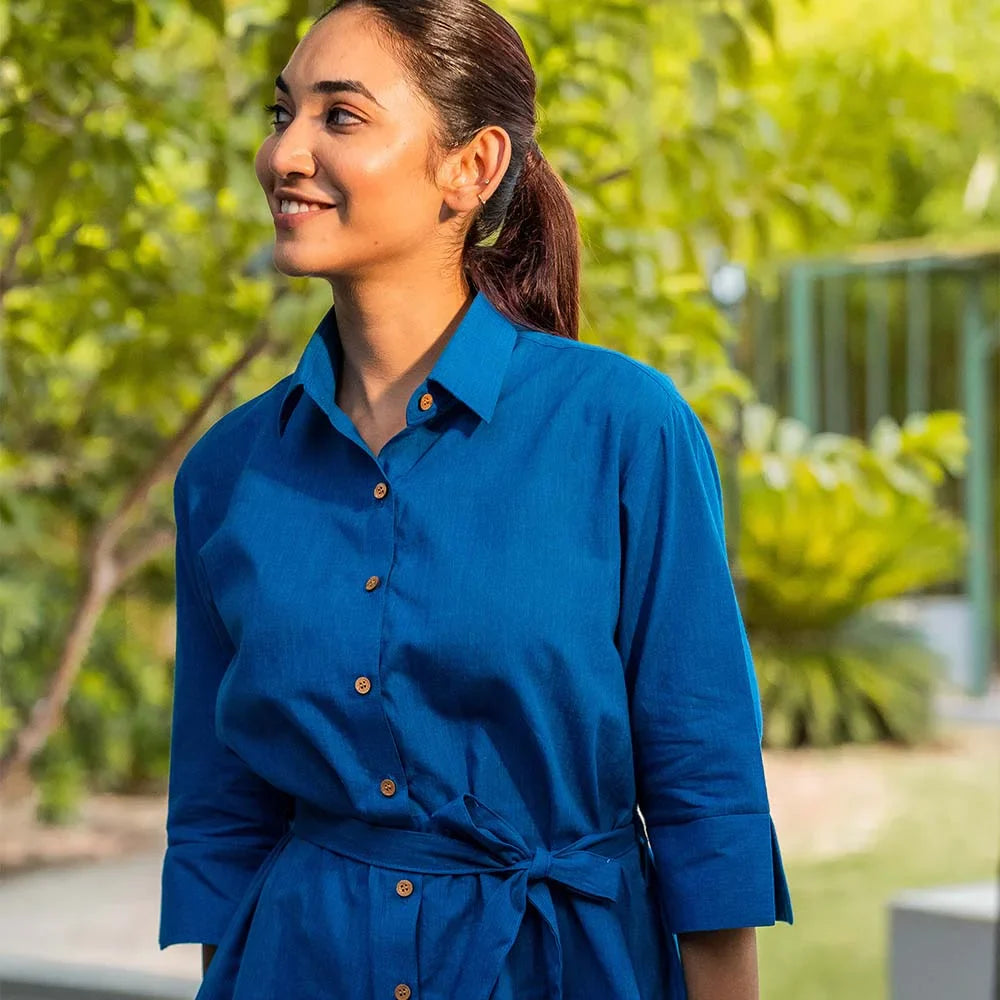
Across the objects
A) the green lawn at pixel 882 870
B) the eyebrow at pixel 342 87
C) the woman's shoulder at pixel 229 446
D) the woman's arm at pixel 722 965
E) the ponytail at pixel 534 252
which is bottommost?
the green lawn at pixel 882 870

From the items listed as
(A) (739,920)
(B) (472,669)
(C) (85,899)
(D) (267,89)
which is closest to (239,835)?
(B) (472,669)

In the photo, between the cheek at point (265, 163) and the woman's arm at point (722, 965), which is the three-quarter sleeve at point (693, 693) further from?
the cheek at point (265, 163)

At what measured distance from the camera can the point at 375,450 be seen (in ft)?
4.77

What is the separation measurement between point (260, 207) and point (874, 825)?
17.9 feet

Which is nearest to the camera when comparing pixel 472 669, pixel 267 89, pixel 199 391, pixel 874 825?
pixel 472 669

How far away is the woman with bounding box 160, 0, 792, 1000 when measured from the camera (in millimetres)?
1344

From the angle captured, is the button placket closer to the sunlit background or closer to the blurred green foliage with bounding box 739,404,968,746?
the sunlit background

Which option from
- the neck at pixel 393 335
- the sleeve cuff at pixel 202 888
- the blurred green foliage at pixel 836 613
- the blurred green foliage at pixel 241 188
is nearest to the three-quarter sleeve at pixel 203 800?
the sleeve cuff at pixel 202 888

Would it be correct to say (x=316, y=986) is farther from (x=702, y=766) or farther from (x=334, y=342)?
(x=334, y=342)

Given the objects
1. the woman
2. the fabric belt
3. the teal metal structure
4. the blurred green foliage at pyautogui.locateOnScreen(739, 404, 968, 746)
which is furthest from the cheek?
the teal metal structure

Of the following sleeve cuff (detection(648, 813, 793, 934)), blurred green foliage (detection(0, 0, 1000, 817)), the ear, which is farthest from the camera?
blurred green foliage (detection(0, 0, 1000, 817))

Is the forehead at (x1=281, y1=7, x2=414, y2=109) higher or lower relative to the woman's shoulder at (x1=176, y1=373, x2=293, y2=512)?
higher

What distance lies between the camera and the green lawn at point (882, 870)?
216 inches

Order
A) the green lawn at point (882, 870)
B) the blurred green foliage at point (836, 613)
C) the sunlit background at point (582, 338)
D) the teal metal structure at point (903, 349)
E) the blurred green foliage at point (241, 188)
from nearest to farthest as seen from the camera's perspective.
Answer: the blurred green foliage at point (241, 188)
the sunlit background at point (582, 338)
the green lawn at point (882, 870)
the blurred green foliage at point (836, 613)
the teal metal structure at point (903, 349)
